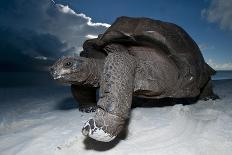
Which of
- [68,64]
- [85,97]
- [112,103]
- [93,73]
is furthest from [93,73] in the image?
[85,97]

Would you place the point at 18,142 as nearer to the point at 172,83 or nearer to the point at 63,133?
the point at 63,133

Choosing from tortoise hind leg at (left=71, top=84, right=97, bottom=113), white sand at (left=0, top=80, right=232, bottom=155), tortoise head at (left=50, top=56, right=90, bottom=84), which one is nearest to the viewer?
white sand at (left=0, top=80, right=232, bottom=155)

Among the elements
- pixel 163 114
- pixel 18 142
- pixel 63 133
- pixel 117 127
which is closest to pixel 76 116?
pixel 63 133

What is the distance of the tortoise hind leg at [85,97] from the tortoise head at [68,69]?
1167 mm

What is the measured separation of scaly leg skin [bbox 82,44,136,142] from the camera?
2451mm

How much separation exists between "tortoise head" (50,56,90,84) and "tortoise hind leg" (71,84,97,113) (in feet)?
3.83

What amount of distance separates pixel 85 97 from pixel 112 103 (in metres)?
1.81

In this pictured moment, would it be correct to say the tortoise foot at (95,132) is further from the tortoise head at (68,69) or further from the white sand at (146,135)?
the tortoise head at (68,69)

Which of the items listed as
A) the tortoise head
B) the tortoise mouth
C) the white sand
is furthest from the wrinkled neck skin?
the white sand

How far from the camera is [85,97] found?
14.0ft

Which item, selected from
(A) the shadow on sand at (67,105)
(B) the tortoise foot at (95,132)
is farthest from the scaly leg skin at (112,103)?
(A) the shadow on sand at (67,105)

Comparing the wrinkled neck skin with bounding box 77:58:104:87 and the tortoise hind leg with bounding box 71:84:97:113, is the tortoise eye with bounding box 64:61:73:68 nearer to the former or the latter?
the wrinkled neck skin with bounding box 77:58:104:87

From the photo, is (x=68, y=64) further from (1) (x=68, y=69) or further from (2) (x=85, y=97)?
(2) (x=85, y=97)

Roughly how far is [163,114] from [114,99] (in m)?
1.32
